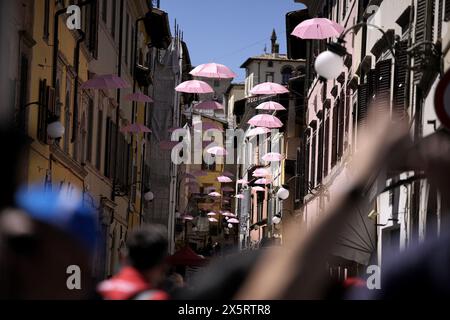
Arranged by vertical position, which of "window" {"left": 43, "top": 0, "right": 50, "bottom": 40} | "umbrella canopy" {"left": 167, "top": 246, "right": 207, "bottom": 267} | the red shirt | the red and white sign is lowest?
the red shirt

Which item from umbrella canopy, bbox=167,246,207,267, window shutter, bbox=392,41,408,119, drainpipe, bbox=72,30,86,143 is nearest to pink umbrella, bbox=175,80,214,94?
umbrella canopy, bbox=167,246,207,267

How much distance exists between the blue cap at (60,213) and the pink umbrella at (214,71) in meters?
26.5

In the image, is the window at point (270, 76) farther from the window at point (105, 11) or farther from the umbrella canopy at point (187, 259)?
the umbrella canopy at point (187, 259)

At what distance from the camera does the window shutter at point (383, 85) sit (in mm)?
17469

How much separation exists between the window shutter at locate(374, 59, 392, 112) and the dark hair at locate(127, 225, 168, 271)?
47.0 ft

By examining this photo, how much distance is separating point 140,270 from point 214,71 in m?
26.2

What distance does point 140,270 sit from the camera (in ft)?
10.2

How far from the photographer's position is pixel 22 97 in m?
15.9

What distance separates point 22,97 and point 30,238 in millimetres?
14042

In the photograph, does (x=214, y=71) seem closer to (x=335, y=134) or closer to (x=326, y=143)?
(x=335, y=134)

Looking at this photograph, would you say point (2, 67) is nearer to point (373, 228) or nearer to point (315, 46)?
point (373, 228)

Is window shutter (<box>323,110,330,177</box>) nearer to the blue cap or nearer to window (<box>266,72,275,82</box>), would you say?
the blue cap

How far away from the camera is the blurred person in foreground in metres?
2.97
